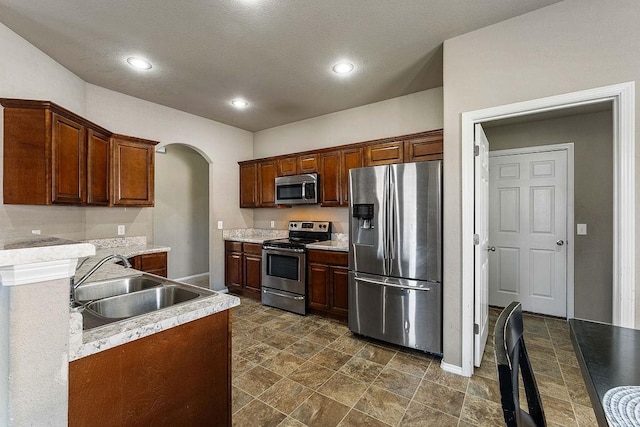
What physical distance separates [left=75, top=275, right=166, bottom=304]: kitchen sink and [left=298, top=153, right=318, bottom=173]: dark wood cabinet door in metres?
2.62

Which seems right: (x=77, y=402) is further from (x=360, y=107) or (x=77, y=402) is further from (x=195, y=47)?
(x=360, y=107)

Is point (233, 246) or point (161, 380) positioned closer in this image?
point (161, 380)

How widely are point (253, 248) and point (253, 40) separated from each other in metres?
2.73

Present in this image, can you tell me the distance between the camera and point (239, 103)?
377 cm

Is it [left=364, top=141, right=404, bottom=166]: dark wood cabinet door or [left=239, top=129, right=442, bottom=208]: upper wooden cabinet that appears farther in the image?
[left=364, top=141, right=404, bottom=166]: dark wood cabinet door

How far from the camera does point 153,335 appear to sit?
3.63 feet

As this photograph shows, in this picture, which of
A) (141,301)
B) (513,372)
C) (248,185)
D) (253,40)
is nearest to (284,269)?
(248,185)

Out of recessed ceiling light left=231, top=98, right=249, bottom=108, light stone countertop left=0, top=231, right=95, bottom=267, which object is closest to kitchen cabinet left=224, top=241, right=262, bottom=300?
recessed ceiling light left=231, top=98, right=249, bottom=108

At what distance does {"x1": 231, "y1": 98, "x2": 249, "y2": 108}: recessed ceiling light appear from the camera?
367 centimetres

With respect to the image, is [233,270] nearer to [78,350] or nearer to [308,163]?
[308,163]

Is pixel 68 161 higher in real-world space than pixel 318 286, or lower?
higher

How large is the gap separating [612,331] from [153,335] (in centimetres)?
198

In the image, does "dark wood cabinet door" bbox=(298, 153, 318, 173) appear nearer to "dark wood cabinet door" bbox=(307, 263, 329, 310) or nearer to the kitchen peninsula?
"dark wood cabinet door" bbox=(307, 263, 329, 310)

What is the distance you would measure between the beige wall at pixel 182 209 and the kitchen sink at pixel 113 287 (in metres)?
3.45
